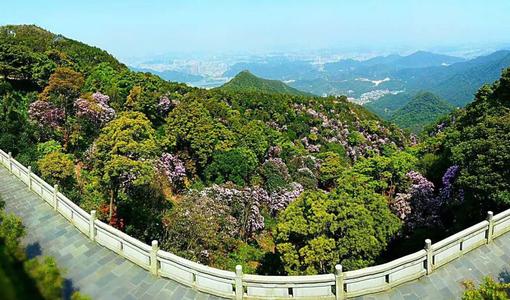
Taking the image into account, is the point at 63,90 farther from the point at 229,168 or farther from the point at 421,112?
the point at 421,112

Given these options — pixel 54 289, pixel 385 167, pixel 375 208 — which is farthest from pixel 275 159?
pixel 54 289

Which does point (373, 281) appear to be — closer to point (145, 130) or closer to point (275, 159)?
point (145, 130)

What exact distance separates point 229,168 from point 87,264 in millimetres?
16693

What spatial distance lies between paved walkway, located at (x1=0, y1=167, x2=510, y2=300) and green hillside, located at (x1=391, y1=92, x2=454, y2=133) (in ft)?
379

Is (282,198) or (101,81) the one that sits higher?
(101,81)

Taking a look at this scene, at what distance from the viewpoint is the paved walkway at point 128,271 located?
9594 mm

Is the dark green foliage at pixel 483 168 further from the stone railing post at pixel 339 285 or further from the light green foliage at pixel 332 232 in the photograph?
the stone railing post at pixel 339 285

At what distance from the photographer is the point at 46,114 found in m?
25.5

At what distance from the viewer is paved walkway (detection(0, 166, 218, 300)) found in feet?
31.3

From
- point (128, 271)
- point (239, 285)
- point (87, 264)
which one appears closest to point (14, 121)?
point (87, 264)

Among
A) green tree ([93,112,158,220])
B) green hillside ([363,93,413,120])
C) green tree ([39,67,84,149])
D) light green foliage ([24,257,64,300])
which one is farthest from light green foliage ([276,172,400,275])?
green hillside ([363,93,413,120])

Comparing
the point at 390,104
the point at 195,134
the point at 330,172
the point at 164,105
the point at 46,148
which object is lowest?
the point at 390,104

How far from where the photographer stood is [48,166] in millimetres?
18625

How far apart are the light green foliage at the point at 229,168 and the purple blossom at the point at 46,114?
32.8 feet
